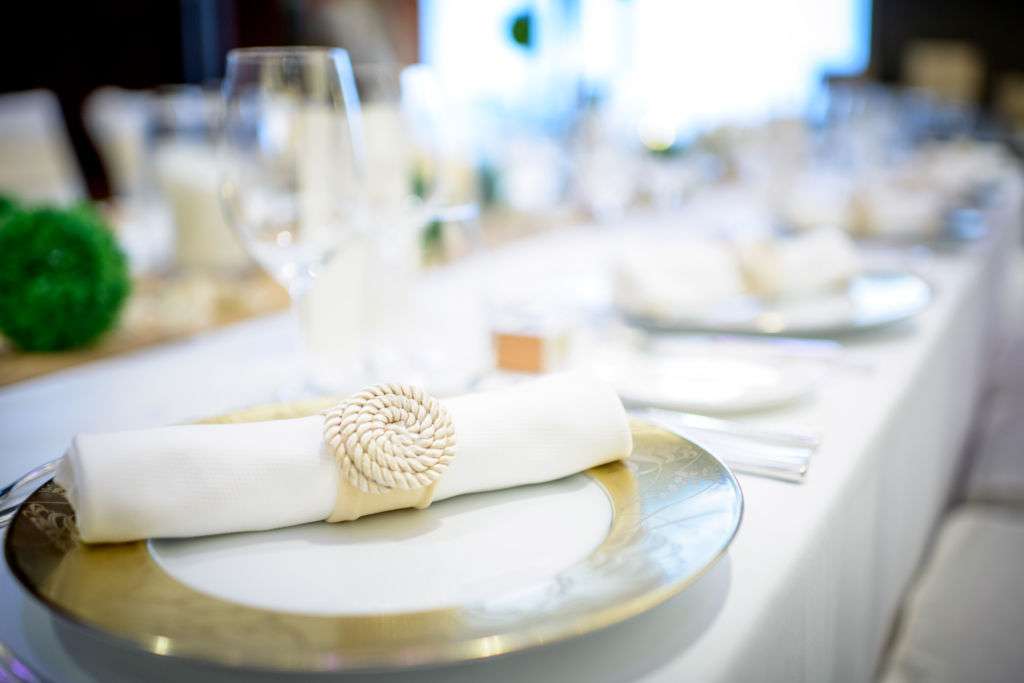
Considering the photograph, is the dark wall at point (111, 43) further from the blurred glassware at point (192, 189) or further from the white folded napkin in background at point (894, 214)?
the white folded napkin in background at point (894, 214)

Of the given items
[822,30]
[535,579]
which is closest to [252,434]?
[535,579]

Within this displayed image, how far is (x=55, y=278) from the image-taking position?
3.41ft

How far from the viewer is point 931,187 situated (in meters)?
2.35

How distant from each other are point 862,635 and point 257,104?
2.42ft

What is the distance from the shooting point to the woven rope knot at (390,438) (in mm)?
510

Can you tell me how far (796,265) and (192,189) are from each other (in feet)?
2.94

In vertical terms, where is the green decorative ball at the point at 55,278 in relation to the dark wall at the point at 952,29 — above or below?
below

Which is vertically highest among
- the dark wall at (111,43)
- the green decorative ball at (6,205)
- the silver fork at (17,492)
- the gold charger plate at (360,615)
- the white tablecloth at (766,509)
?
the dark wall at (111,43)

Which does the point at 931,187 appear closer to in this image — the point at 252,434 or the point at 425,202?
the point at 425,202

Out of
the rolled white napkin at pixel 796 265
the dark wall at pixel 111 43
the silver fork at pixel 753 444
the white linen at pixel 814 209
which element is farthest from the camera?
the dark wall at pixel 111 43

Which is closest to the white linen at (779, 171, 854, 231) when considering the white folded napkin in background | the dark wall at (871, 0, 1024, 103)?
the white folded napkin in background

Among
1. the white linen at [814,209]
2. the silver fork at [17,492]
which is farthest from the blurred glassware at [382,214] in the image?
the white linen at [814,209]

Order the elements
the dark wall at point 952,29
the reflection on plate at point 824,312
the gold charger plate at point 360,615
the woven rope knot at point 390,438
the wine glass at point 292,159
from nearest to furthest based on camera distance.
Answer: the gold charger plate at point 360,615, the woven rope knot at point 390,438, the wine glass at point 292,159, the reflection on plate at point 824,312, the dark wall at point 952,29

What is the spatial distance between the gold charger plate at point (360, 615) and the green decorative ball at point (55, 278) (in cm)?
57
